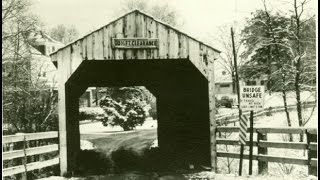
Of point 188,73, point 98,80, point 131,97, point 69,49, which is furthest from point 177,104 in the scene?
point 131,97

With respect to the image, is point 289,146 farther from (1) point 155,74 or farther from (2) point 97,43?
(1) point 155,74

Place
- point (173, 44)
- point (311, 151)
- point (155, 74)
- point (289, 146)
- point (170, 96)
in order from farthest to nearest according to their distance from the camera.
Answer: point (170, 96), point (155, 74), point (173, 44), point (289, 146), point (311, 151)

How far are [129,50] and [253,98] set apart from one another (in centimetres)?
357

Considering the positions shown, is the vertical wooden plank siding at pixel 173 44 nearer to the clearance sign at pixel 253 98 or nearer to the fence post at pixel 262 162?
the clearance sign at pixel 253 98

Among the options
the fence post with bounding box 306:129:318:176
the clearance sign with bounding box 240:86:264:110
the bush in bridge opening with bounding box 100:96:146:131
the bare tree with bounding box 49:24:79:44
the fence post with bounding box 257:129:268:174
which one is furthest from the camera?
the bare tree with bounding box 49:24:79:44

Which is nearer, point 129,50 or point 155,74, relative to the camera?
point 129,50

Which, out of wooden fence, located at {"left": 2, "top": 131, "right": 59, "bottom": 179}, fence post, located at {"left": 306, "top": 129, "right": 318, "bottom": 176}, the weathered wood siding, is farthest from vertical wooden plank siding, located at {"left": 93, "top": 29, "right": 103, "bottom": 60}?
A: fence post, located at {"left": 306, "top": 129, "right": 318, "bottom": 176}

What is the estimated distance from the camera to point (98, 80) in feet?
54.8

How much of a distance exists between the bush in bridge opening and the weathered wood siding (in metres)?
19.7

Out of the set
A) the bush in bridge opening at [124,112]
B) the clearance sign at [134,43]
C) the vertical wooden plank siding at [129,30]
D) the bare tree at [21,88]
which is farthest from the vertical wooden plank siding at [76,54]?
the bush in bridge opening at [124,112]

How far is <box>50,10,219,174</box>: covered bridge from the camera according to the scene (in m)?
11.7

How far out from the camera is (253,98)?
1052 cm

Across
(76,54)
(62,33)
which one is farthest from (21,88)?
(62,33)

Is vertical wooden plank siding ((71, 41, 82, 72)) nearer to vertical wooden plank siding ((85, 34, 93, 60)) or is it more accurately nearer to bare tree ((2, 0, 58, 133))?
vertical wooden plank siding ((85, 34, 93, 60))
